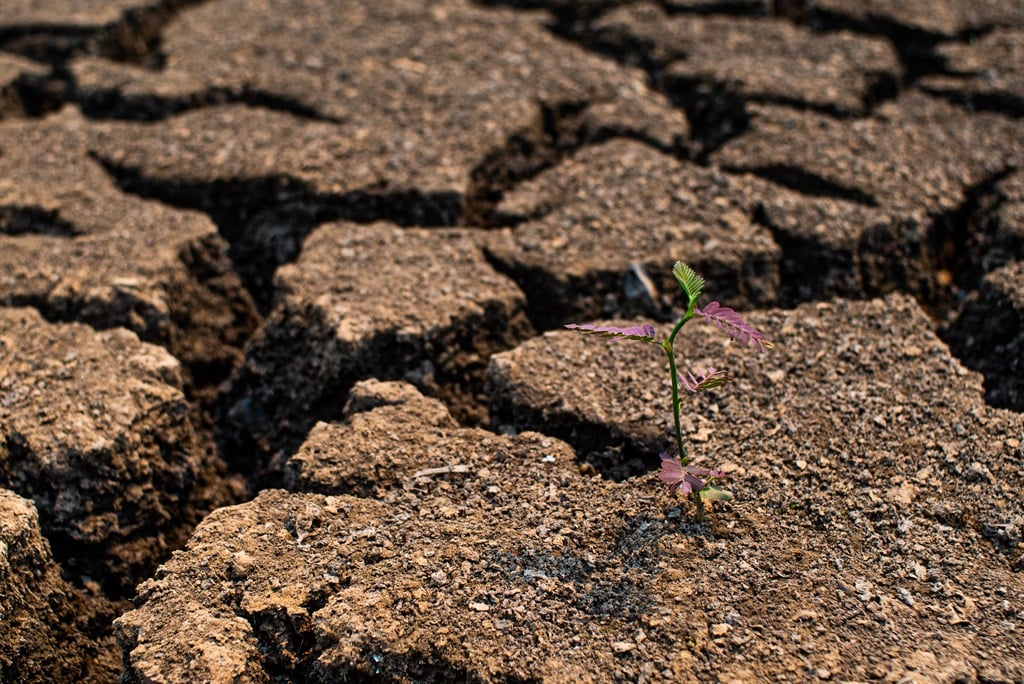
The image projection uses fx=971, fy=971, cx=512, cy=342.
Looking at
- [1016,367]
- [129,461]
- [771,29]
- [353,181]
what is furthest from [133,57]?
[1016,367]

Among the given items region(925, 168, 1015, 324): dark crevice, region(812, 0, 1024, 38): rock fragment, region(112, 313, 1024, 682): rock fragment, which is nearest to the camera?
region(112, 313, 1024, 682): rock fragment

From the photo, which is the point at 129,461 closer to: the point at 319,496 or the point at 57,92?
the point at 319,496

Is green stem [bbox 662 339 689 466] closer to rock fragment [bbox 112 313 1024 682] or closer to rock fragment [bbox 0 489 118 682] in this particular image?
rock fragment [bbox 112 313 1024 682]

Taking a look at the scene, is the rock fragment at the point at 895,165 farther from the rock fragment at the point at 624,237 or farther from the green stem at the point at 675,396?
the green stem at the point at 675,396

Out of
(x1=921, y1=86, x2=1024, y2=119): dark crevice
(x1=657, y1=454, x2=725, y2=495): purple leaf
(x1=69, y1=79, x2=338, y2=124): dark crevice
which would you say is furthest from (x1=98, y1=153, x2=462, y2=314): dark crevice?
(x1=921, y1=86, x2=1024, y2=119): dark crevice

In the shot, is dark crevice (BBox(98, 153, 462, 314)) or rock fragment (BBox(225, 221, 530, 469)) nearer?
rock fragment (BBox(225, 221, 530, 469))

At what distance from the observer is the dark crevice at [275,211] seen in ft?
7.29

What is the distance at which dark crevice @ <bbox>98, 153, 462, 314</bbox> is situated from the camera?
2.22m

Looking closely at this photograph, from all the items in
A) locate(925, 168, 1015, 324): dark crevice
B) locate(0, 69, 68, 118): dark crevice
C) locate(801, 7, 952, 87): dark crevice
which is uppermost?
locate(801, 7, 952, 87): dark crevice

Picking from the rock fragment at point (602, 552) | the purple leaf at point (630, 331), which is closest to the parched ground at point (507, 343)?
the rock fragment at point (602, 552)

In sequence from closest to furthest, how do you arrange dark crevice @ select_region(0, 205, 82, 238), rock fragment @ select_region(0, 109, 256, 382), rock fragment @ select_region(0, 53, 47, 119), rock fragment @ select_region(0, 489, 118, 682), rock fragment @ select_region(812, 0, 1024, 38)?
rock fragment @ select_region(0, 489, 118, 682)
rock fragment @ select_region(0, 109, 256, 382)
dark crevice @ select_region(0, 205, 82, 238)
rock fragment @ select_region(0, 53, 47, 119)
rock fragment @ select_region(812, 0, 1024, 38)

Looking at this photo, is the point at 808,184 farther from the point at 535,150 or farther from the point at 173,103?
the point at 173,103

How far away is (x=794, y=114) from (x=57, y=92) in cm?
205

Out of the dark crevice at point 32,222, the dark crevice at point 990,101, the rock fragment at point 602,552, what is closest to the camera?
the rock fragment at point 602,552
